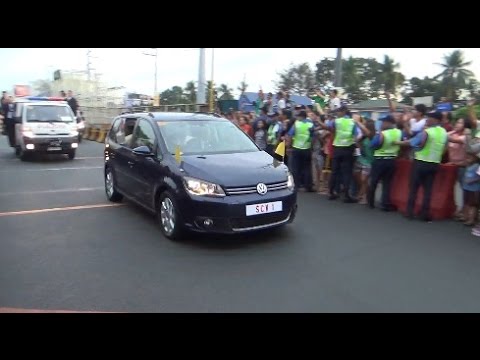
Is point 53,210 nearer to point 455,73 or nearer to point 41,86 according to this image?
point 41,86

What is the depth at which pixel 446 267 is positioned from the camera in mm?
4961

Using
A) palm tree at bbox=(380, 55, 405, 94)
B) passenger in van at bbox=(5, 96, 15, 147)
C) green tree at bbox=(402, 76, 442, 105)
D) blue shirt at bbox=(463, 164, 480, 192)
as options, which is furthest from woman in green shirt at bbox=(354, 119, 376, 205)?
palm tree at bbox=(380, 55, 405, 94)

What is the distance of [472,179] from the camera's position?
638 cm

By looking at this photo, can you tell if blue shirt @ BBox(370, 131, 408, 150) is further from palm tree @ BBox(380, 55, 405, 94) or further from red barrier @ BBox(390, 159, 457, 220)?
palm tree @ BBox(380, 55, 405, 94)

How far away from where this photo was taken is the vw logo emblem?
5.48 meters

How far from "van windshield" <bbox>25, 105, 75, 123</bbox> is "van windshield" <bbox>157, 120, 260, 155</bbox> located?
884 cm

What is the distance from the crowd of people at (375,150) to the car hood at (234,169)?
233 cm

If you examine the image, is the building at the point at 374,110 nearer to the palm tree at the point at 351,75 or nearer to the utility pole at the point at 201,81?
the utility pole at the point at 201,81

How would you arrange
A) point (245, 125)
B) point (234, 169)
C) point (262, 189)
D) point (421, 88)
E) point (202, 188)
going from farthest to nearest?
1. point (421, 88)
2. point (245, 125)
3. point (234, 169)
4. point (262, 189)
5. point (202, 188)

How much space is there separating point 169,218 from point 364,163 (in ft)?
13.6

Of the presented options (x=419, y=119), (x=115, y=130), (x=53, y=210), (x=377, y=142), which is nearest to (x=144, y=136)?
(x=115, y=130)

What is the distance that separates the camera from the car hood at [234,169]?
17.9ft

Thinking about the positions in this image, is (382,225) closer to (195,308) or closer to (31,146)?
(195,308)
